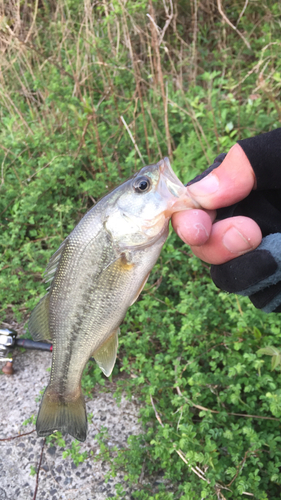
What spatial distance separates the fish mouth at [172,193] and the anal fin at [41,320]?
79 cm

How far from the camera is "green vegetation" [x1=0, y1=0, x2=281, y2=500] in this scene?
2059 millimetres

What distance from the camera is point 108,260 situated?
1.63 m

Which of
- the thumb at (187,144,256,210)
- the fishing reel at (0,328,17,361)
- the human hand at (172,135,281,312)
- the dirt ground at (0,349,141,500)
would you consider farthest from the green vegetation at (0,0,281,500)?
the thumb at (187,144,256,210)

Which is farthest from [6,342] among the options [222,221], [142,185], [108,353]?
[222,221]

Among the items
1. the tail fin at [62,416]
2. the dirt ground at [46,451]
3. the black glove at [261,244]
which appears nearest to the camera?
the black glove at [261,244]

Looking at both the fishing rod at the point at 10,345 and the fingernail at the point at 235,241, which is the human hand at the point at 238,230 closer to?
the fingernail at the point at 235,241

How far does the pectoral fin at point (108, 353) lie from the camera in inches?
70.2

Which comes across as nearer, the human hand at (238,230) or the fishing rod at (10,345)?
the human hand at (238,230)

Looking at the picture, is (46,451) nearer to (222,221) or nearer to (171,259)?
(171,259)

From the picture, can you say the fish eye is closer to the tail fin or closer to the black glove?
the black glove

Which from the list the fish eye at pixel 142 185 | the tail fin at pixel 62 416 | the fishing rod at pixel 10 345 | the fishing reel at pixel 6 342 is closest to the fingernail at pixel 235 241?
the fish eye at pixel 142 185

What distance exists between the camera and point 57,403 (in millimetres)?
1902

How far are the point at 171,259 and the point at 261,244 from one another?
65.6 inches

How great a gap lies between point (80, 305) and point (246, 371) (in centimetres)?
122
